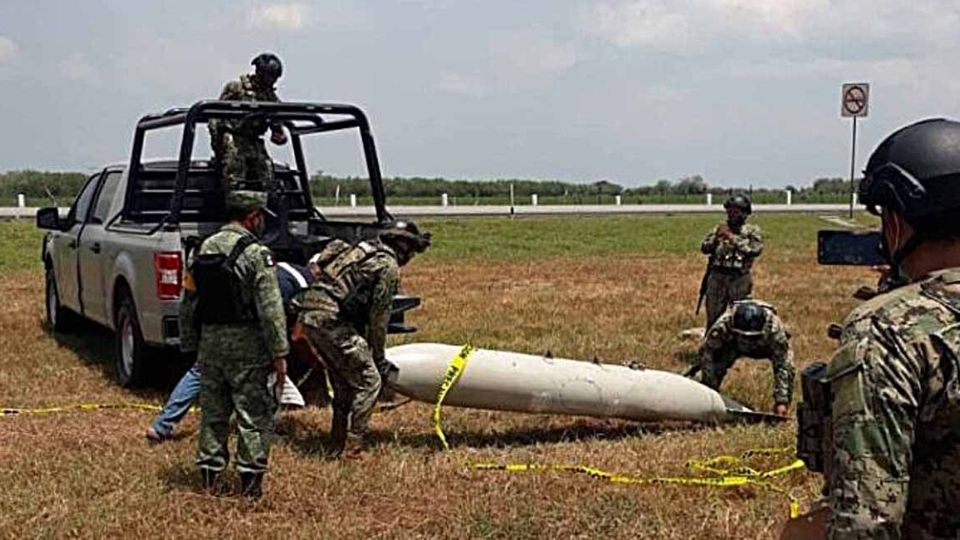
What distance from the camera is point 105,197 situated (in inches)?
408

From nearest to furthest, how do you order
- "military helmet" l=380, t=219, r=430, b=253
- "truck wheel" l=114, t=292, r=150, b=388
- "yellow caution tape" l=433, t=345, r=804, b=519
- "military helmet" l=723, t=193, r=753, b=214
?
"yellow caution tape" l=433, t=345, r=804, b=519
"military helmet" l=380, t=219, r=430, b=253
"truck wheel" l=114, t=292, r=150, b=388
"military helmet" l=723, t=193, r=753, b=214

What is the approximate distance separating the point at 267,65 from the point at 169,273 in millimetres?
1840

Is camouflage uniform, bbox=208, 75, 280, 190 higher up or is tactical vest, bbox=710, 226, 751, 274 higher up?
camouflage uniform, bbox=208, 75, 280, 190

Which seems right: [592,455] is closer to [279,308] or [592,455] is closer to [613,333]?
[279,308]

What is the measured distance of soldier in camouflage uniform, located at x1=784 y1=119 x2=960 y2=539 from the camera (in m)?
2.27

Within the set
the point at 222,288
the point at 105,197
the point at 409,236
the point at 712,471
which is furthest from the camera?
the point at 105,197

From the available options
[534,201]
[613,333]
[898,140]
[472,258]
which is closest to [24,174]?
[534,201]

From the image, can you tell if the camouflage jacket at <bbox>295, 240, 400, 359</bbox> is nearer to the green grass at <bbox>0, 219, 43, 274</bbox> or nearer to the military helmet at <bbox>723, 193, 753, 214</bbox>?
the military helmet at <bbox>723, 193, 753, 214</bbox>

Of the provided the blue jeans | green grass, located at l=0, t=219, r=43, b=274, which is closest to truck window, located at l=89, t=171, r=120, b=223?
the blue jeans

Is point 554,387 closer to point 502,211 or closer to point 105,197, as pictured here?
point 105,197

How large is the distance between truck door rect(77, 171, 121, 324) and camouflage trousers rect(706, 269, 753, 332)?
16.5 feet

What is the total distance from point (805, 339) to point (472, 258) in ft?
38.3

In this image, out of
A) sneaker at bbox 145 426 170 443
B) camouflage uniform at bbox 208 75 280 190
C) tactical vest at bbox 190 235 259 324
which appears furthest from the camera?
camouflage uniform at bbox 208 75 280 190

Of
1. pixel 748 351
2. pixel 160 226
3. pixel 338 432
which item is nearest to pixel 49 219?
pixel 160 226
